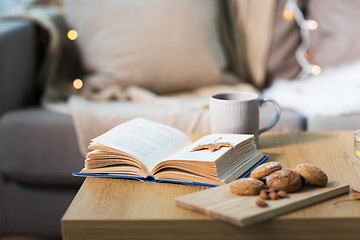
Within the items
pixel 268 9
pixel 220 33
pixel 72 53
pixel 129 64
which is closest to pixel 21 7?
pixel 72 53

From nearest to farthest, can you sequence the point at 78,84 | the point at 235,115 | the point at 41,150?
the point at 235,115
the point at 41,150
the point at 78,84

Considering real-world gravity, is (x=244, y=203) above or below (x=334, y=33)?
below

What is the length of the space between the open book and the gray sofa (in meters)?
0.58

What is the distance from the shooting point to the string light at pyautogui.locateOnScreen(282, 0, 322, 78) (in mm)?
1789

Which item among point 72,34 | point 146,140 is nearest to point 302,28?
point 72,34

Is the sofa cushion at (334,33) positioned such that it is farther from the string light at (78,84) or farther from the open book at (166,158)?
the open book at (166,158)

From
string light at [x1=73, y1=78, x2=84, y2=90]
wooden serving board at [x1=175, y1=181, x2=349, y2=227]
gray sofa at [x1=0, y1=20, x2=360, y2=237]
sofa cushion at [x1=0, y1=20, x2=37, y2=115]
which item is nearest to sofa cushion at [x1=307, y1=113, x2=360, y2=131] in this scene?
gray sofa at [x1=0, y1=20, x2=360, y2=237]

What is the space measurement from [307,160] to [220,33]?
1020 millimetres

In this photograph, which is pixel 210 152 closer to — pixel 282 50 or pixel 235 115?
pixel 235 115

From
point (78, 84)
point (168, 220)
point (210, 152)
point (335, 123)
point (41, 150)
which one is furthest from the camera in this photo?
point (78, 84)

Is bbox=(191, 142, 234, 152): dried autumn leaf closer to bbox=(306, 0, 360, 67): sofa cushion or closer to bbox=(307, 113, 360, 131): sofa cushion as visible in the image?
bbox=(307, 113, 360, 131): sofa cushion

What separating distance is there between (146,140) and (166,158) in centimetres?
9

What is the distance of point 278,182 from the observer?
0.68 meters

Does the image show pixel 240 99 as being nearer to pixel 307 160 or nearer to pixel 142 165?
pixel 307 160
